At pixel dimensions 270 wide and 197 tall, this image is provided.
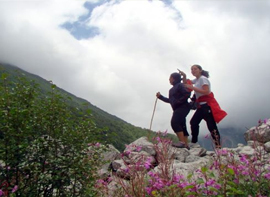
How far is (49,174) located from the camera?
3855 mm

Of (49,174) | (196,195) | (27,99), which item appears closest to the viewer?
(196,195)

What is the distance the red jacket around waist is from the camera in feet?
25.4

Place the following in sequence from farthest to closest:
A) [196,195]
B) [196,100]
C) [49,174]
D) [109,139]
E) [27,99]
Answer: [196,100], [109,139], [27,99], [49,174], [196,195]

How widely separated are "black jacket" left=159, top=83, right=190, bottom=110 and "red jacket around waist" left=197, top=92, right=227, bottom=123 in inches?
16.9

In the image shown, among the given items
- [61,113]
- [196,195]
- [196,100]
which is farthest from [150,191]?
[196,100]

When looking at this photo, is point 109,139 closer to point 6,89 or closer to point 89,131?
point 89,131

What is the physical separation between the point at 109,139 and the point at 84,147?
0.75 m

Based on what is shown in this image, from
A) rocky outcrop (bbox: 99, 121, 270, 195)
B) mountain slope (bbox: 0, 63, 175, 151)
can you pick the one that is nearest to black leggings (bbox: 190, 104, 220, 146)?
rocky outcrop (bbox: 99, 121, 270, 195)

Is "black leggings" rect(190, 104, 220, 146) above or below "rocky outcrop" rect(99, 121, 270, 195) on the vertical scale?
above

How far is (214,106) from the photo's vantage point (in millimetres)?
7793

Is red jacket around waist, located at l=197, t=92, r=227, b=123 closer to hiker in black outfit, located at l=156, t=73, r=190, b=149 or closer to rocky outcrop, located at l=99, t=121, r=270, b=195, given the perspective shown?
hiker in black outfit, located at l=156, t=73, r=190, b=149

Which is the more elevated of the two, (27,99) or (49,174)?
(27,99)

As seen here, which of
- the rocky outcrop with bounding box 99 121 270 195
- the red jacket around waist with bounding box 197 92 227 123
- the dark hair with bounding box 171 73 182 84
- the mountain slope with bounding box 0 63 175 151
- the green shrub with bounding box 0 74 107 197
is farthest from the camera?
the dark hair with bounding box 171 73 182 84

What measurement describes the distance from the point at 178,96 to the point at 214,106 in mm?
995
